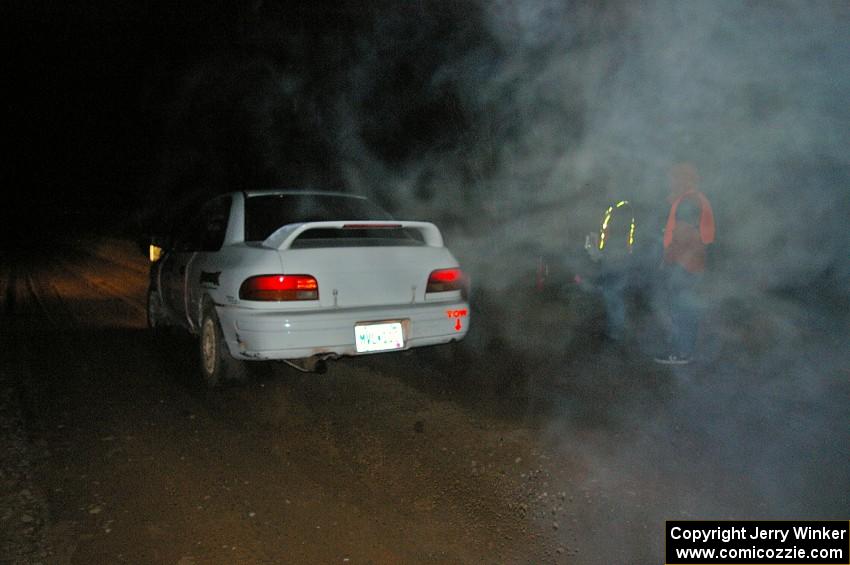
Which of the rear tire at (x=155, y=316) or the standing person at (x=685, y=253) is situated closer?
the standing person at (x=685, y=253)

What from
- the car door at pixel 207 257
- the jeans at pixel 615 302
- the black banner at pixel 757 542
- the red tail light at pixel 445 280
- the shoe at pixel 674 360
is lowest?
the black banner at pixel 757 542

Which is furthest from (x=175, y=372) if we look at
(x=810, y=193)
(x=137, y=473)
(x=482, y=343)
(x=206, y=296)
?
(x=810, y=193)

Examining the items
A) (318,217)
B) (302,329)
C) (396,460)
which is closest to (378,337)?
(302,329)

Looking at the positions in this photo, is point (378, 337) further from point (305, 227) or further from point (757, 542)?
point (757, 542)

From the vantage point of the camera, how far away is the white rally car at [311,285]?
4.28 meters

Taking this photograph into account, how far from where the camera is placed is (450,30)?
34.9ft

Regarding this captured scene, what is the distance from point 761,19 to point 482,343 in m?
3.55

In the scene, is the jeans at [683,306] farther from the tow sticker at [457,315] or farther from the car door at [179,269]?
the car door at [179,269]

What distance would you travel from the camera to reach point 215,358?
4746 millimetres

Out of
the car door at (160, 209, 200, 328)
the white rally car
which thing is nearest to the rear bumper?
the white rally car

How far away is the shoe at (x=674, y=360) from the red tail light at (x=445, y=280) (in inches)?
71.0

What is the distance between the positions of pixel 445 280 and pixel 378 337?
2.28ft

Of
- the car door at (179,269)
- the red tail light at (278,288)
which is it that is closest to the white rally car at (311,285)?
the red tail light at (278,288)

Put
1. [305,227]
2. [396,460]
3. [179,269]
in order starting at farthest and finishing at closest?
[179,269], [305,227], [396,460]
